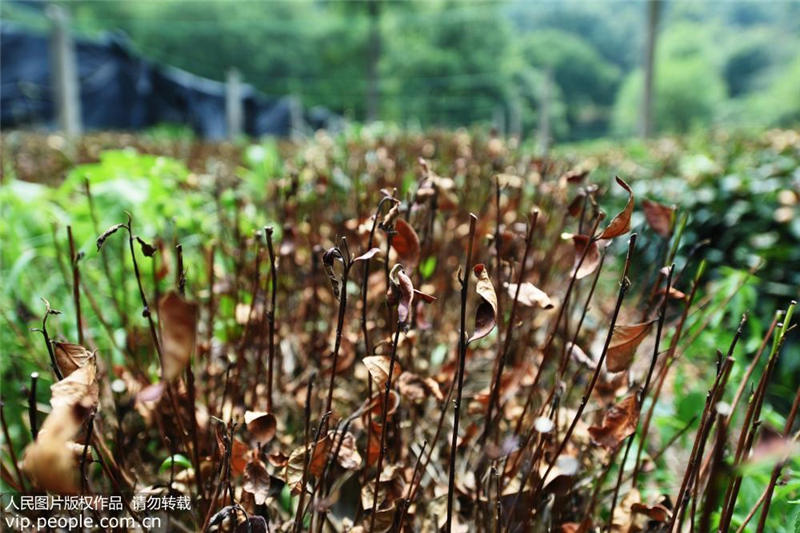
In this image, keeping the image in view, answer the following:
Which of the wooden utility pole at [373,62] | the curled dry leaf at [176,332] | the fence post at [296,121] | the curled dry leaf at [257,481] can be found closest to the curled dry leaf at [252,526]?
→ the curled dry leaf at [257,481]

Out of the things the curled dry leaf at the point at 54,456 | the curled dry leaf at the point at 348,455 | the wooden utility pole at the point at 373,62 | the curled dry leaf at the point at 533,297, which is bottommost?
the curled dry leaf at the point at 348,455

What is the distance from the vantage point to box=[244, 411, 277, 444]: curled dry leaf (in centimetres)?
71

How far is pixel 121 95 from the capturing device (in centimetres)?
1875

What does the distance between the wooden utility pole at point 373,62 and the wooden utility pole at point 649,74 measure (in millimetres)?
12951

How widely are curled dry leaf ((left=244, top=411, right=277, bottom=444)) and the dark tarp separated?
15.6 m

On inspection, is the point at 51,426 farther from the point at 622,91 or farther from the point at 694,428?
the point at 622,91

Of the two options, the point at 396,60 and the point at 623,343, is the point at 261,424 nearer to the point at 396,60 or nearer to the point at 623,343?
the point at 623,343

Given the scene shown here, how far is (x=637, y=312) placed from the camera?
164cm

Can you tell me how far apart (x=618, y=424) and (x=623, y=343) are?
0.48 feet

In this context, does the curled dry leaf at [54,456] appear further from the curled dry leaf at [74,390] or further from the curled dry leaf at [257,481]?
the curled dry leaf at [257,481]

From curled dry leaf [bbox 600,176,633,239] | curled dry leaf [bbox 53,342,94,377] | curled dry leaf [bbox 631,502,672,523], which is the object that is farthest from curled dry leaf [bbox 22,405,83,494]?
curled dry leaf [bbox 631,502,672,523]

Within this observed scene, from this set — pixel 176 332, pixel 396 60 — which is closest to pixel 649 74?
pixel 176 332

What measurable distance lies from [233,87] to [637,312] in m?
11.9

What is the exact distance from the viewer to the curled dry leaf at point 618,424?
2.61 ft
